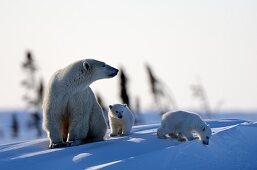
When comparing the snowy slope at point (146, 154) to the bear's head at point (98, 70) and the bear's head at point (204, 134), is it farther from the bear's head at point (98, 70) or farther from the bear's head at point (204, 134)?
the bear's head at point (98, 70)

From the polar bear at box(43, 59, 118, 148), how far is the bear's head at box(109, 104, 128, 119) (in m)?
1.50

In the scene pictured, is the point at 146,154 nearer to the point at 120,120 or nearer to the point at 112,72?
the point at 112,72

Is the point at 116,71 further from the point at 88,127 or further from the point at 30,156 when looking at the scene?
the point at 30,156

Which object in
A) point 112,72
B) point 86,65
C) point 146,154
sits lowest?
point 146,154

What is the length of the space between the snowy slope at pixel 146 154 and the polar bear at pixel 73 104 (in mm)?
453

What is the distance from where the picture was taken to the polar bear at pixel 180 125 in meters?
10.6

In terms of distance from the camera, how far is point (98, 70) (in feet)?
36.1

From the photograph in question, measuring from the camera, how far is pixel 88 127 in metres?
11.0

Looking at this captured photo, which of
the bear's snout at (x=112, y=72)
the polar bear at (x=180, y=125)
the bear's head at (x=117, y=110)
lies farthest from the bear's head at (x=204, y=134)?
the bear's head at (x=117, y=110)

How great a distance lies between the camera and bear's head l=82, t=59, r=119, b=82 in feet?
35.9

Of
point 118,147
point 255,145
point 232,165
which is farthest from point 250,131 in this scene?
point 118,147

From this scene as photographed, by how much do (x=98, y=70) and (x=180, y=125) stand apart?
5.90 ft

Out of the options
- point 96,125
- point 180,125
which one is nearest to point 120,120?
point 96,125

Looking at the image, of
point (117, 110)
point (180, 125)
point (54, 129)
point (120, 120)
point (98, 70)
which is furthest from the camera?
point (117, 110)
